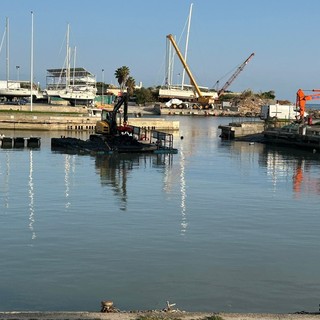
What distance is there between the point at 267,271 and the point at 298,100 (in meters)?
65.2

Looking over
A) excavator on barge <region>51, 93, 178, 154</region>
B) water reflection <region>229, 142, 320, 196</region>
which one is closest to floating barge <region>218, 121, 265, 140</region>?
water reflection <region>229, 142, 320, 196</region>

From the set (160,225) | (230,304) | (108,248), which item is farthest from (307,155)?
(230,304)

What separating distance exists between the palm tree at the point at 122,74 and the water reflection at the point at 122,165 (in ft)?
449

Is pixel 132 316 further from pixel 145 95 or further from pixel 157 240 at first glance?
pixel 145 95

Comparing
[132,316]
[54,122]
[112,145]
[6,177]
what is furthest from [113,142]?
[132,316]

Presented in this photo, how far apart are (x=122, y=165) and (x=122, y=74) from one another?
144381 mm

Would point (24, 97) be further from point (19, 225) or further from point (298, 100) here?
point (19, 225)

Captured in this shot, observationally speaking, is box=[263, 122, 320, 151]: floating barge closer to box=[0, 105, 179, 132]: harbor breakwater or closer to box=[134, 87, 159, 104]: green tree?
box=[0, 105, 179, 132]: harbor breakwater

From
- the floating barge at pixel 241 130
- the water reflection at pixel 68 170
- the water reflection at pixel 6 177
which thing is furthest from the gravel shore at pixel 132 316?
the floating barge at pixel 241 130

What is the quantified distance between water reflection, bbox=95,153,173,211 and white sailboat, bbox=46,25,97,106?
71263 mm

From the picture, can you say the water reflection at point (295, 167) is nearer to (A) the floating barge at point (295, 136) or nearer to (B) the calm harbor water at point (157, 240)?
(B) the calm harbor water at point (157, 240)

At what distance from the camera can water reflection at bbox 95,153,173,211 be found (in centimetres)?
2898

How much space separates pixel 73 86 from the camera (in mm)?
134375

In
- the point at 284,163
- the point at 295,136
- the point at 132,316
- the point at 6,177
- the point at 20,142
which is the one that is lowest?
the point at 284,163
